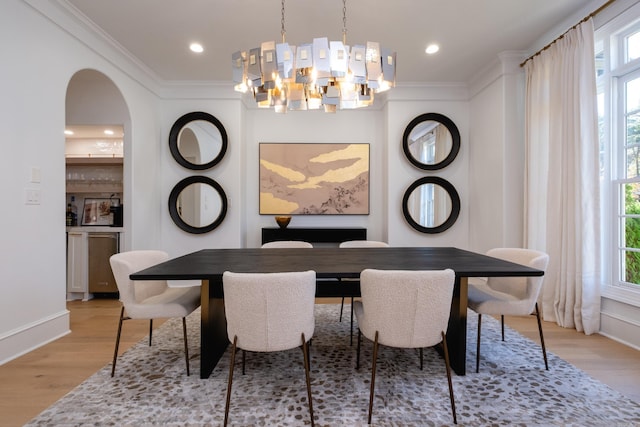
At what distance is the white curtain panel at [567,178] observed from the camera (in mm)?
2578

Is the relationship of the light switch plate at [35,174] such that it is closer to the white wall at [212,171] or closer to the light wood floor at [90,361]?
the light wood floor at [90,361]

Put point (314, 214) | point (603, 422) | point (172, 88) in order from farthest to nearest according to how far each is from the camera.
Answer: point (314, 214) → point (172, 88) → point (603, 422)

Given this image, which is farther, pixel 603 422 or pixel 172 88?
pixel 172 88

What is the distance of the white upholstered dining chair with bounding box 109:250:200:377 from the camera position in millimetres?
1909

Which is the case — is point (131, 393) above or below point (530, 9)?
below

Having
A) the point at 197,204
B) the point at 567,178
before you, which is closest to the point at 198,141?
the point at 197,204

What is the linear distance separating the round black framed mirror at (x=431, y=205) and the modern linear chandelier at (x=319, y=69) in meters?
2.21

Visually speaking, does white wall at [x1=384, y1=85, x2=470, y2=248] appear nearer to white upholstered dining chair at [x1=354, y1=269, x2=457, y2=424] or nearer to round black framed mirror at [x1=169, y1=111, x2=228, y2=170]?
round black framed mirror at [x1=169, y1=111, x2=228, y2=170]

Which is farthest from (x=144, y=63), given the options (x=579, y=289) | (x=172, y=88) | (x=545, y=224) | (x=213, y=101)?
(x=579, y=289)

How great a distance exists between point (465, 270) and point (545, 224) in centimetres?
200

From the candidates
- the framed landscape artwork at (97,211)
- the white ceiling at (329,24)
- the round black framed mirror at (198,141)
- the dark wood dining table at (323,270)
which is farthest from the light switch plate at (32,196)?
the round black framed mirror at (198,141)

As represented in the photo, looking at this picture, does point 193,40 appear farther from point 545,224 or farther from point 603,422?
point 603,422

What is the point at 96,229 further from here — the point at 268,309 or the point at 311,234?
the point at 268,309

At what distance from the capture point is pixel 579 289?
2.63 m
